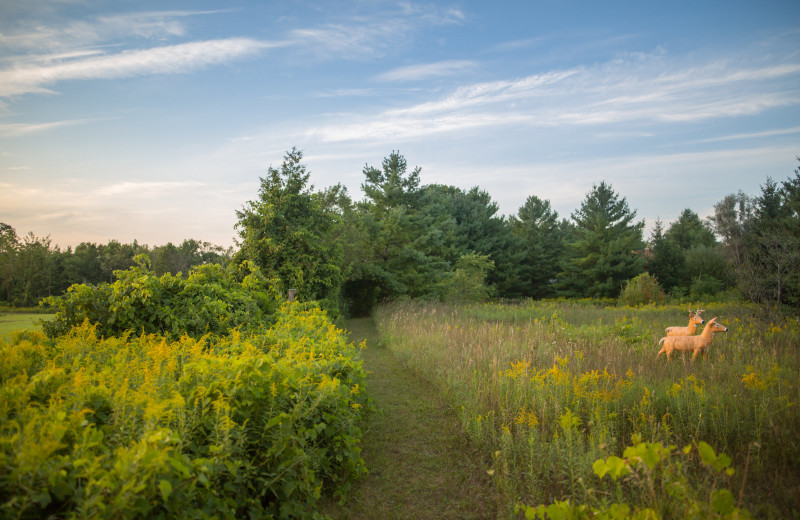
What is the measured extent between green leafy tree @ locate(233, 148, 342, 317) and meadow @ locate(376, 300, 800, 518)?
1042 cm

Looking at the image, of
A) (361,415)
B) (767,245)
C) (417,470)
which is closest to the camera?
(417,470)

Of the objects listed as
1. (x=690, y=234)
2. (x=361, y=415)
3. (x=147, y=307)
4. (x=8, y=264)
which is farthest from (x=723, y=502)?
(x=690, y=234)

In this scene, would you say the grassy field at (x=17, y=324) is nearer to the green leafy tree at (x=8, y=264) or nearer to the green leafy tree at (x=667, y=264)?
the green leafy tree at (x=8, y=264)

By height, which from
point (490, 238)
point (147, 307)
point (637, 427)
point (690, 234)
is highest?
point (690, 234)

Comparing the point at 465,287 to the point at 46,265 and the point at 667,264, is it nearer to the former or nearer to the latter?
the point at 667,264

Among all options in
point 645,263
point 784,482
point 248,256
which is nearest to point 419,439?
point 784,482

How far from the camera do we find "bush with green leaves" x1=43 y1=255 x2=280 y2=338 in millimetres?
5828

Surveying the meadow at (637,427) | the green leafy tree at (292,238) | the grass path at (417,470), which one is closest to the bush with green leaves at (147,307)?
the grass path at (417,470)

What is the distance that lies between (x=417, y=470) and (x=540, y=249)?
3564cm

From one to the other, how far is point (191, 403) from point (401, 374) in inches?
238

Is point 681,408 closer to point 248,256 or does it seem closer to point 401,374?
point 401,374

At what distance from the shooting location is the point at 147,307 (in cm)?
609

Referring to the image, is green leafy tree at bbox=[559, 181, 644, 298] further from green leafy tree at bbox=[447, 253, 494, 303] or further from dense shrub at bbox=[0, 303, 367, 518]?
dense shrub at bbox=[0, 303, 367, 518]

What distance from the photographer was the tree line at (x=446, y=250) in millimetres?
17016
